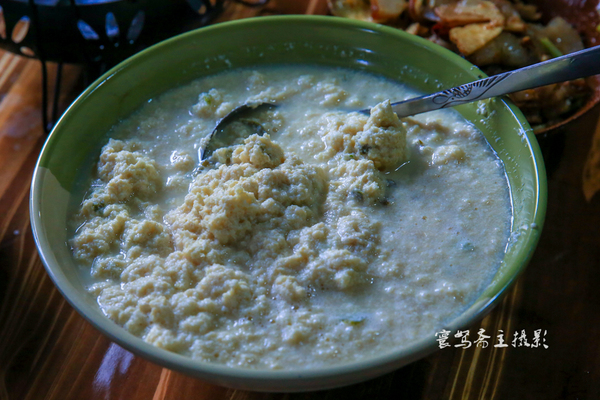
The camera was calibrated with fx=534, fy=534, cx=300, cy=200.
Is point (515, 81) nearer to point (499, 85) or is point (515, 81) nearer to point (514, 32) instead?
point (499, 85)

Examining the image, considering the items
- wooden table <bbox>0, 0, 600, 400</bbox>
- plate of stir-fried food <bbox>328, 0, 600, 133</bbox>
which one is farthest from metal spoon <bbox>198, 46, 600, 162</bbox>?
wooden table <bbox>0, 0, 600, 400</bbox>

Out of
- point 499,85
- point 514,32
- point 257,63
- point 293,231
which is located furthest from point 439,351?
point 514,32

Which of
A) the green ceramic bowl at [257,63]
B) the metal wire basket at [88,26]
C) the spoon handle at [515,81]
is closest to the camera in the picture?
the green ceramic bowl at [257,63]

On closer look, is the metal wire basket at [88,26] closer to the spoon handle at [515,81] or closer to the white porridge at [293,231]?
the white porridge at [293,231]

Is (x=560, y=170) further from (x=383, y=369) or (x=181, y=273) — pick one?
(x=181, y=273)

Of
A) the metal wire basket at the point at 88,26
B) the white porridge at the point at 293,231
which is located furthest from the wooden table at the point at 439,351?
the metal wire basket at the point at 88,26

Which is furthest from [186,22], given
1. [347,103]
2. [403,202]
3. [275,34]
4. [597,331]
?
[597,331]

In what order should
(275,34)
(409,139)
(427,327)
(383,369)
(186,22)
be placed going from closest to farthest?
(383,369) → (427,327) → (409,139) → (275,34) → (186,22)
